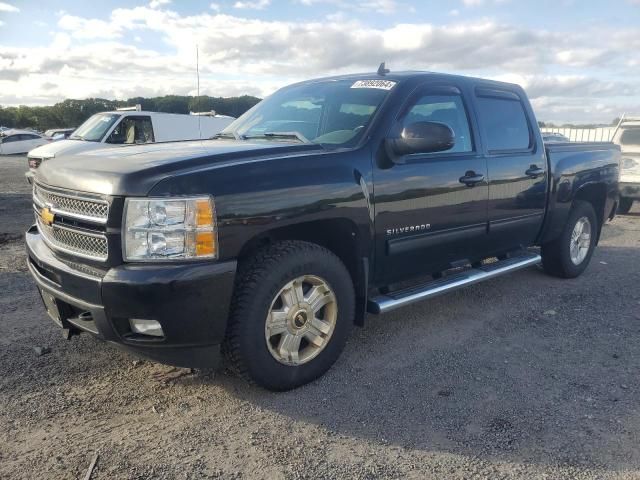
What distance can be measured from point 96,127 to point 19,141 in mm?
18973

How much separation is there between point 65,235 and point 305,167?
1.42m

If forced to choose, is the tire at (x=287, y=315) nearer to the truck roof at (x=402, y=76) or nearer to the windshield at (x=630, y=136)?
the truck roof at (x=402, y=76)

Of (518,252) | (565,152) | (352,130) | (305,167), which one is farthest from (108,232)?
(565,152)

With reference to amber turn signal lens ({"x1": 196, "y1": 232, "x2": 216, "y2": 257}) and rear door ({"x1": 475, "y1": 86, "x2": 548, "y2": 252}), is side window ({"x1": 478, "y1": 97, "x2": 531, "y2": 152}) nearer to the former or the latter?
rear door ({"x1": 475, "y1": 86, "x2": 548, "y2": 252})

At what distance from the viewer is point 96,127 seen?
42.6ft

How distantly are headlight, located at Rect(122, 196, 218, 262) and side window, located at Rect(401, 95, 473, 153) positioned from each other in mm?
→ 1986

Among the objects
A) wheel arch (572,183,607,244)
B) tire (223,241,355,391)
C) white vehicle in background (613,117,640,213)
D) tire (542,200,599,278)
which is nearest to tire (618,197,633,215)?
white vehicle in background (613,117,640,213)

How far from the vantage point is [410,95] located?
159 inches

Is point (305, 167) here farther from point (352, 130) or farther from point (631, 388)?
point (631, 388)

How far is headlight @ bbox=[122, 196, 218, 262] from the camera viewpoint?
9.14 ft

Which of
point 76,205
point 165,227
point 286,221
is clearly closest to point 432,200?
point 286,221

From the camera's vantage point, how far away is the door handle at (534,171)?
501 centimetres

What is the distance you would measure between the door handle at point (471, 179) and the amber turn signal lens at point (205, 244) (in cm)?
216

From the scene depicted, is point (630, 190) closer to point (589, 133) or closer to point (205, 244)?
point (205, 244)
